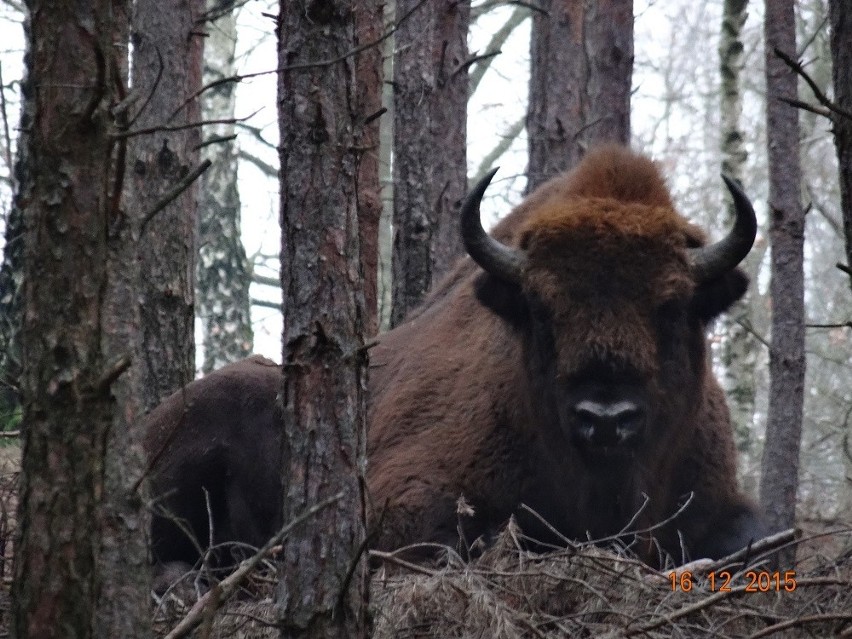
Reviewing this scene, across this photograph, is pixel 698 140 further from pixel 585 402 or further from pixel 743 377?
pixel 585 402

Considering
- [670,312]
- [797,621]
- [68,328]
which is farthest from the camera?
[670,312]

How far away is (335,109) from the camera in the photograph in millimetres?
4441

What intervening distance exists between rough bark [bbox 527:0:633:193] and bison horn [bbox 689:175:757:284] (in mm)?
3816

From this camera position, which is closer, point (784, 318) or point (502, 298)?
point (502, 298)

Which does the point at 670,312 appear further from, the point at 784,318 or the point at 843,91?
the point at 843,91

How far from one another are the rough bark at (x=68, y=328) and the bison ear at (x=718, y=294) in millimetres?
4233

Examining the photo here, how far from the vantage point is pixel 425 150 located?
9.84 meters

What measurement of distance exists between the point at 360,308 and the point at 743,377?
44.5 feet

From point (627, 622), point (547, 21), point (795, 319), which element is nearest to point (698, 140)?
point (547, 21)

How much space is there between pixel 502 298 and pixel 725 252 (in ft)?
3.97

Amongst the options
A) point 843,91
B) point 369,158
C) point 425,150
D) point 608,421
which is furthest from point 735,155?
point 843,91

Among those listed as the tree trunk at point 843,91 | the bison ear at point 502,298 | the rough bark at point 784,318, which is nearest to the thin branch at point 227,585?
the tree trunk at point 843,91

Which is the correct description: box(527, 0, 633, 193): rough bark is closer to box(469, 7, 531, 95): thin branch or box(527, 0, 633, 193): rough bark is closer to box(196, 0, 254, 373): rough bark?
box(196, 0, 254, 373): rough bark
